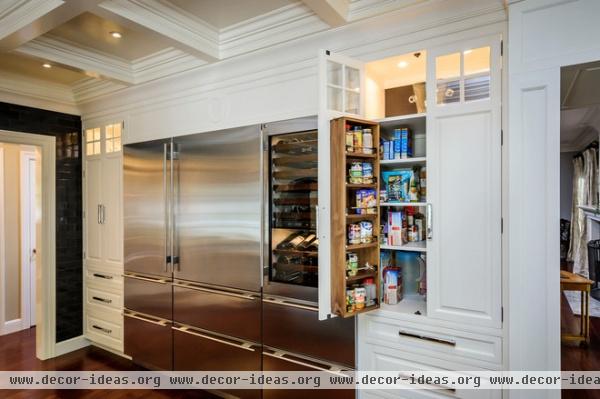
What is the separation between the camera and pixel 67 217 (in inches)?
144

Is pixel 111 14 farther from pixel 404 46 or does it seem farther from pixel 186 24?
pixel 404 46

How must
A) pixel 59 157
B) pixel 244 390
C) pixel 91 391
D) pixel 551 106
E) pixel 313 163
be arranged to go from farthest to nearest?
pixel 59 157, pixel 91 391, pixel 244 390, pixel 313 163, pixel 551 106

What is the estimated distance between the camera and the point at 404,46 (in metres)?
1.97

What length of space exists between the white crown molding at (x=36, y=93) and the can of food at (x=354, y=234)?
331 cm

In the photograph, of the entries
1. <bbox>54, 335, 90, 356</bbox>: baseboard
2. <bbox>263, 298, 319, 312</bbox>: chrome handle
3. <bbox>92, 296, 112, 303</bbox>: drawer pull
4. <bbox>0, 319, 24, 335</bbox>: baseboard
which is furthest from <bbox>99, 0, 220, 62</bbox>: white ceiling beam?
<bbox>0, 319, 24, 335</bbox>: baseboard

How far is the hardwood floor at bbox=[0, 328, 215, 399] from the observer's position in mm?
2836

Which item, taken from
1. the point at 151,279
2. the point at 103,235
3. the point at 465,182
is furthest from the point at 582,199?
the point at 103,235

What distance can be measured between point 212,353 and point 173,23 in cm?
232

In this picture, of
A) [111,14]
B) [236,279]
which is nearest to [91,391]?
[236,279]

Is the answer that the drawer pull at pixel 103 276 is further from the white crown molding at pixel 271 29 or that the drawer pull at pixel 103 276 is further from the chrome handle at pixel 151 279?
the white crown molding at pixel 271 29

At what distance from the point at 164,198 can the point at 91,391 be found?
1.67 meters

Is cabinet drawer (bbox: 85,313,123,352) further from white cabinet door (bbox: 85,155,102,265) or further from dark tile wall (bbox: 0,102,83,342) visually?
white cabinet door (bbox: 85,155,102,265)

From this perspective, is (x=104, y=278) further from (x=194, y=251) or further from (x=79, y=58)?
(x=79, y=58)

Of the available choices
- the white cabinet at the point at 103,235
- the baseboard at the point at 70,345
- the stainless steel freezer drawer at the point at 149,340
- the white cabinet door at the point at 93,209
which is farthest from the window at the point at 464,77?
the baseboard at the point at 70,345
